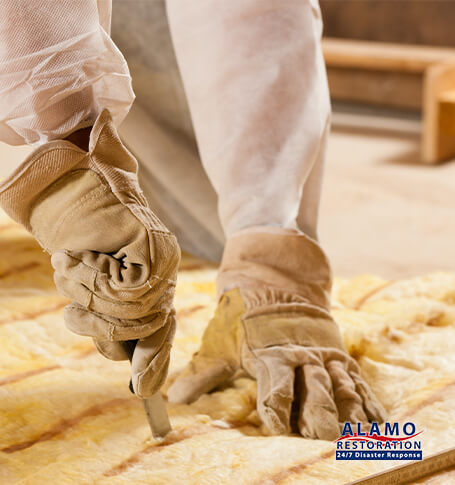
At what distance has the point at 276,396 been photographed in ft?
3.41

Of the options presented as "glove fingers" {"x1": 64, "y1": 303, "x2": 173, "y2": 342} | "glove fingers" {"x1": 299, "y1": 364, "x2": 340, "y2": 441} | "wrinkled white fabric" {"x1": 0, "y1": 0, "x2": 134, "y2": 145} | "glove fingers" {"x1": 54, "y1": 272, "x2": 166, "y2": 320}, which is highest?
"wrinkled white fabric" {"x1": 0, "y1": 0, "x2": 134, "y2": 145}

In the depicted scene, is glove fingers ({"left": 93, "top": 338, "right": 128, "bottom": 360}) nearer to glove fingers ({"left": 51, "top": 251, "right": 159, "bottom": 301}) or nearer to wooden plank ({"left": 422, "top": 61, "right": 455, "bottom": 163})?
glove fingers ({"left": 51, "top": 251, "right": 159, "bottom": 301})

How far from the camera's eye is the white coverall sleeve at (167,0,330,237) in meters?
1.23

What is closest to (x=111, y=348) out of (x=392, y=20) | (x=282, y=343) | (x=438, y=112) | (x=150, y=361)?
(x=150, y=361)

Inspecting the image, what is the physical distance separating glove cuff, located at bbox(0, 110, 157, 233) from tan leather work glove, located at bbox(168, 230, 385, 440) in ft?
1.02

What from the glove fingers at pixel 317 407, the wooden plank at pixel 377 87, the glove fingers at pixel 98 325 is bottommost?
the wooden plank at pixel 377 87

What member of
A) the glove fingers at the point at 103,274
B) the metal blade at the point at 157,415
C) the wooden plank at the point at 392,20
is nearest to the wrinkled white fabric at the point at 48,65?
the glove fingers at the point at 103,274

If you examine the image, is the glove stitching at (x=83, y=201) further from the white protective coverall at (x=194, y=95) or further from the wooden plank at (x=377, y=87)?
the wooden plank at (x=377, y=87)

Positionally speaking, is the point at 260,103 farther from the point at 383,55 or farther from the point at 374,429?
the point at 383,55

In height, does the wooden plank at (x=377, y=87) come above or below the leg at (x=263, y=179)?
below

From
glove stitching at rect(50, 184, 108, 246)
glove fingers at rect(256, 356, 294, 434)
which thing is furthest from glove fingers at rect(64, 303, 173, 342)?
glove fingers at rect(256, 356, 294, 434)

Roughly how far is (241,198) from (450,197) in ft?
5.43

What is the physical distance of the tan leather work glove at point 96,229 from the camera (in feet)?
2.82

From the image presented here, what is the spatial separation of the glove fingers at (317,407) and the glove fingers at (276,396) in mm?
21
